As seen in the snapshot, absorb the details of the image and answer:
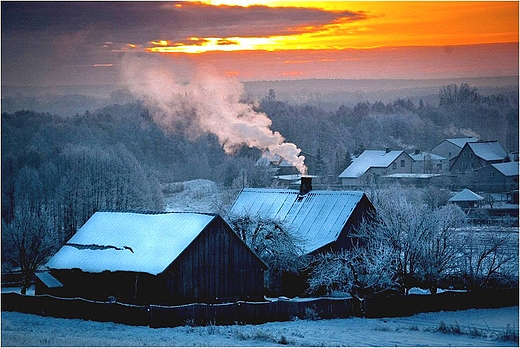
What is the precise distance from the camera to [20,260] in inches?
1754

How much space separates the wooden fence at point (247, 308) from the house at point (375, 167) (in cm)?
6985

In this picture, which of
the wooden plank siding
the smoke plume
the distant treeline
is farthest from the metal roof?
the smoke plume

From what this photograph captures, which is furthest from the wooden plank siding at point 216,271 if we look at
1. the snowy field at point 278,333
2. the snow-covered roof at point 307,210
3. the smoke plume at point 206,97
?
the smoke plume at point 206,97

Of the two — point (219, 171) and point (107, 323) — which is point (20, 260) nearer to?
point (107, 323)

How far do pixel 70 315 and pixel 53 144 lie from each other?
2059 inches

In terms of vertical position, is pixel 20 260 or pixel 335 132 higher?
pixel 335 132

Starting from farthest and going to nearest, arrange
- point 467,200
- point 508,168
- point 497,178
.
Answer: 1. point 497,178
2. point 508,168
3. point 467,200

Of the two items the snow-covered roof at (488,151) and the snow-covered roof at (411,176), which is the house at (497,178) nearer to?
the snow-covered roof at (488,151)

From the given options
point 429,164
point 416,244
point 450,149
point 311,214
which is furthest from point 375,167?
point 416,244

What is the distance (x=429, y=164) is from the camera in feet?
382

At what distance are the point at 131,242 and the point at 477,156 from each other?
79.4m

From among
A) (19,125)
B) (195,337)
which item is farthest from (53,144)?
(195,337)

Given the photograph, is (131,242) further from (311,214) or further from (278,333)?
(311,214)

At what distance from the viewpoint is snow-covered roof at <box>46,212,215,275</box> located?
112ft
